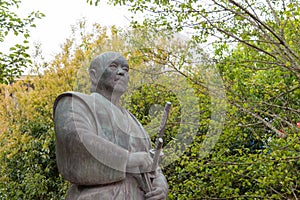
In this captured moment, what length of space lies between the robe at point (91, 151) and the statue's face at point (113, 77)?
167 mm

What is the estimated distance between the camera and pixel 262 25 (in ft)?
21.0

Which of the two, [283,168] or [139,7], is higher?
[139,7]

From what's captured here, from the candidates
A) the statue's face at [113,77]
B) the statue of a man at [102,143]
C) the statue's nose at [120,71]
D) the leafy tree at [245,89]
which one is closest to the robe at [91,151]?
the statue of a man at [102,143]

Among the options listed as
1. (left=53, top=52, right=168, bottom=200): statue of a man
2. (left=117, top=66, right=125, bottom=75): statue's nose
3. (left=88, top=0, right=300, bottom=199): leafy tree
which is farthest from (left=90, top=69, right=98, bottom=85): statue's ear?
(left=88, top=0, right=300, bottom=199): leafy tree

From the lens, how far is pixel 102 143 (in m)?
3.39

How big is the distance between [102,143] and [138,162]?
12.0 inches

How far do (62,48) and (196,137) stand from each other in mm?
4553

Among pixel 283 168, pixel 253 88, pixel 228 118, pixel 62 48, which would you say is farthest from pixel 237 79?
pixel 62 48

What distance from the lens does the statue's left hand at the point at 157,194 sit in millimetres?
3555

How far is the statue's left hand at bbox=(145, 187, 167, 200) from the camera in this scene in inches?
140

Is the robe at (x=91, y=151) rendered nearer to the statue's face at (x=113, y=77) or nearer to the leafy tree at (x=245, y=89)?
the statue's face at (x=113, y=77)

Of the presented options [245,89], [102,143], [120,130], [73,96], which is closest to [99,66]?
[73,96]

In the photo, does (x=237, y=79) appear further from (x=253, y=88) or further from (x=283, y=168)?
(x=283, y=168)

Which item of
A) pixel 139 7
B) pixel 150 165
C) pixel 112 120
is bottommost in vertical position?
pixel 150 165
